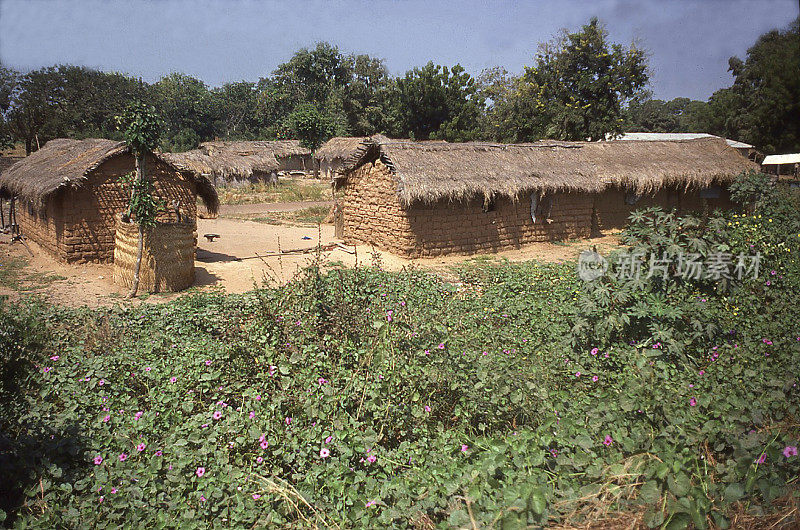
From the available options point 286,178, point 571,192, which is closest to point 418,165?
point 571,192

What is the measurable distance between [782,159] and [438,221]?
80.9 ft

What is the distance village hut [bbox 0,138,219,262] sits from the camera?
10.9 metres

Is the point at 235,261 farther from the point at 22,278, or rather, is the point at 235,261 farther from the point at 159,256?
the point at 22,278

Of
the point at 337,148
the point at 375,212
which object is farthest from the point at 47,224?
the point at 337,148

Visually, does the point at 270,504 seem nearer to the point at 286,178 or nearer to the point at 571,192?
the point at 571,192

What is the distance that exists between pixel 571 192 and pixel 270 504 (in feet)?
43.1

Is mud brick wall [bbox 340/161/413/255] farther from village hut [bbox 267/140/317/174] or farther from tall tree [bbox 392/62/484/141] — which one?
village hut [bbox 267/140/317/174]

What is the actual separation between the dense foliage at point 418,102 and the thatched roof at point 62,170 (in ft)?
28.6

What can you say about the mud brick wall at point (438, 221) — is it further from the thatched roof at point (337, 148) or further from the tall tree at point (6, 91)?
the tall tree at point (6, 91)

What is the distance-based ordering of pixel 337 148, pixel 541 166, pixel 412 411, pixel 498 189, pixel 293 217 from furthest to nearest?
1. pixel 337 148
2. pixel 293 217
3. pixel 541 166
4. pixel 498 189
5. pixel 412 411

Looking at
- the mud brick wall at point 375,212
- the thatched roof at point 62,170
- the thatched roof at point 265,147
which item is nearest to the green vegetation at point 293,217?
the mud brick wall at point 375,212

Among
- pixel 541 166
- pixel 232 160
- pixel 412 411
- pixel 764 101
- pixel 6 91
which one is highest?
pixel 6 91

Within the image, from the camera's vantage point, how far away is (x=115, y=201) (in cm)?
1150

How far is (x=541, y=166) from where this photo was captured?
561 inches
